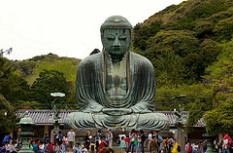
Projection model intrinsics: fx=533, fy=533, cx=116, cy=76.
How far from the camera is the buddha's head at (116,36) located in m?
17.7

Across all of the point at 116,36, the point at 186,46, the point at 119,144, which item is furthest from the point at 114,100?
the point at 186,46

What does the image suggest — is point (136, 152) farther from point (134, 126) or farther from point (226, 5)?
point (226, 5)

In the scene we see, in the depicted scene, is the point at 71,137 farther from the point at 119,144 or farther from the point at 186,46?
the point at 186,46

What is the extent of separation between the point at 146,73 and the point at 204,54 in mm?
30305

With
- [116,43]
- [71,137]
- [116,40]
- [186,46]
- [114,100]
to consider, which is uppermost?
[186,46]

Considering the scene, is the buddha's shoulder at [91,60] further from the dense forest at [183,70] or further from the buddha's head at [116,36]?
the dense forest at [183,70]

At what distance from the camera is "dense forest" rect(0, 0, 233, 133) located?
→ 2248 centimetres

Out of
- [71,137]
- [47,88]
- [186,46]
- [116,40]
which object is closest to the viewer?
[71,137]

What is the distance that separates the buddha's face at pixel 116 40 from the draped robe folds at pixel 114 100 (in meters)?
0.45

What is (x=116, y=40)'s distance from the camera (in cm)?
1767

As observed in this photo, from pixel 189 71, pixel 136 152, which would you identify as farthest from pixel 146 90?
pixel 189 71

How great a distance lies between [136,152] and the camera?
14.7 metres

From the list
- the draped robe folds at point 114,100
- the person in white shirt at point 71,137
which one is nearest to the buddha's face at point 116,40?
the draped robe folds at point 114,100

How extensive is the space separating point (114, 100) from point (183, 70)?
92.3ft
